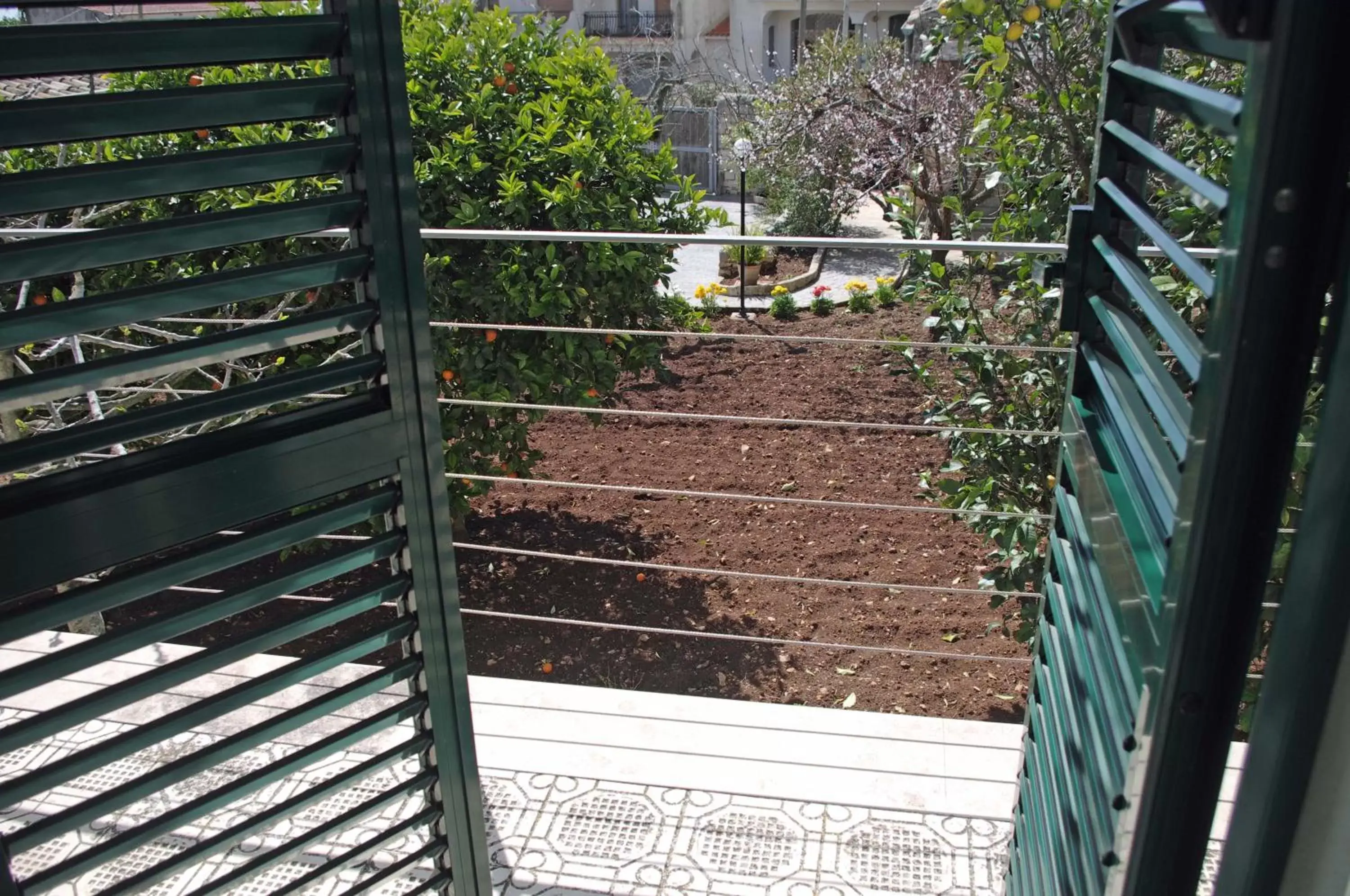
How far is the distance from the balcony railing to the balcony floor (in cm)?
1604

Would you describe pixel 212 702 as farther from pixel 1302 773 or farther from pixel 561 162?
pixel 561 162

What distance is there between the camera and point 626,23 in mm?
19938

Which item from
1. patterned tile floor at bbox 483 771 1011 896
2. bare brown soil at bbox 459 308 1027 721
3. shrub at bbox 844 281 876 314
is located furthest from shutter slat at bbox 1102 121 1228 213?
shrub at bbox 844 281 876 314

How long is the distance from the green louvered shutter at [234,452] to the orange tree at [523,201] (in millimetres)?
2140

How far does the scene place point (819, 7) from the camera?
18.8 m

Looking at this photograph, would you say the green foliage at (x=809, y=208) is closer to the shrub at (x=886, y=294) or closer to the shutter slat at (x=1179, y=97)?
the shrub at (x=886, y=294)

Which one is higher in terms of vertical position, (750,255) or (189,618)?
(189,618)

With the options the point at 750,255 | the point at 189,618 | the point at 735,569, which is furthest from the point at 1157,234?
the point at 750,255

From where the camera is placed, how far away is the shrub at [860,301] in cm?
725

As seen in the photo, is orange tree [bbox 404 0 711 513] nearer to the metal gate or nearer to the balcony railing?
the metal gate

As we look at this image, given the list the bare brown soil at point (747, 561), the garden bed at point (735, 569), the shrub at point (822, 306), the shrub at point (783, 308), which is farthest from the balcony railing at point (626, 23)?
the garden bed at point (735, 569)

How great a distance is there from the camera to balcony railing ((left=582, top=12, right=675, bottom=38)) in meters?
17.6

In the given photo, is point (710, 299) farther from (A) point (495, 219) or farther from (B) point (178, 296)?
(B) point (178, 296)

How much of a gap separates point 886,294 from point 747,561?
349 centimetres
